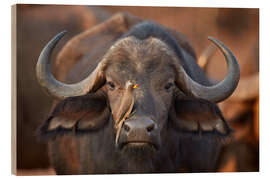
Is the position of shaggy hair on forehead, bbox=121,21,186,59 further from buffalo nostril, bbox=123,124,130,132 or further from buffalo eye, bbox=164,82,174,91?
buffalo nostril, bbox=123,124,130,132

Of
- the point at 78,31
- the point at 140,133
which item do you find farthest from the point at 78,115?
the point at 78,31

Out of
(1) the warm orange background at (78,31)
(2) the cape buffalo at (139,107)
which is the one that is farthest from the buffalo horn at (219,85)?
(1) the warm orange background at (78,31)

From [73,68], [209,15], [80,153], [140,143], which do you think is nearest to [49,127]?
[80,153]

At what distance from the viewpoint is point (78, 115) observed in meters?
4.39

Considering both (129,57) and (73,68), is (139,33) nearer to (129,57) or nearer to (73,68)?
(129,57)

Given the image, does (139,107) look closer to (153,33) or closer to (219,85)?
(219,85)

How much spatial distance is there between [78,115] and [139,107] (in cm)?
77

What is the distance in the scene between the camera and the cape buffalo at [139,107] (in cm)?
393

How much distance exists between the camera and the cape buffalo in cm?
393

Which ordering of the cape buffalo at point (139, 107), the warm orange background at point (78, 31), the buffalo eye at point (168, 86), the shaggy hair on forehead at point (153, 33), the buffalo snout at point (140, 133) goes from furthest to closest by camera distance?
1. the warm orange background at point (78, 31)
2. the shaggy hair on forehead at point (153, 33)
3. the buffalo eye at point (168, 86)
4. the cape buffalo at point (139, 107)
5. the buffalo snout at point (140, 133)

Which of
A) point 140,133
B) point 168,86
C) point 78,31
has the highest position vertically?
point 78,31

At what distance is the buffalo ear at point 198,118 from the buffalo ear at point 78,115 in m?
0.65

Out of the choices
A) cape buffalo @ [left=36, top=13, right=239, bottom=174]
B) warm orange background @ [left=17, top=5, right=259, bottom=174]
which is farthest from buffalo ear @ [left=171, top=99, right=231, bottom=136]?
warm orange background @ [left=17, top=5, right=259, bottom=174]

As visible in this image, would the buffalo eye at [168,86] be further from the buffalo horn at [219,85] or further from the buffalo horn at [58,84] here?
the buffalo horn at [58,84]
